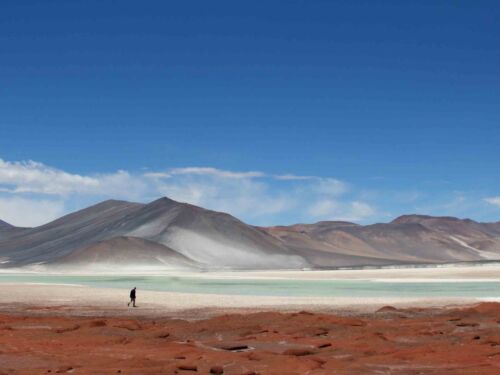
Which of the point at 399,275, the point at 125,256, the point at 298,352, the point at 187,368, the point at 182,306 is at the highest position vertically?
the point at 125,256

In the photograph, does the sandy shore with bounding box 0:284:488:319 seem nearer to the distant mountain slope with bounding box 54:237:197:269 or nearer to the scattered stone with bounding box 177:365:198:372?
the scattered stone with bounding box 177:365:198:372

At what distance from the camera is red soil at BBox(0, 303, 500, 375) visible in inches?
589

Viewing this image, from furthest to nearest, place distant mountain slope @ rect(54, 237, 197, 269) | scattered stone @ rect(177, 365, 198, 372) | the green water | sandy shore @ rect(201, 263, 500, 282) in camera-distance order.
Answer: distant mountain slope @ rect(54, 237, 197, 269)
sandy shore @ rect(201, 263, 500, 282)
the green water
scattered stone @ rect(177, 365, 198, 372)

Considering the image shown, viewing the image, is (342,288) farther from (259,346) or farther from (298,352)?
(298,352)

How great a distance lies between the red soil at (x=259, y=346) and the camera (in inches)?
589

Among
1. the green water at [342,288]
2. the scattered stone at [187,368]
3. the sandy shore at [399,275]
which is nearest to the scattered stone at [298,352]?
the scattered stone at [187,368]

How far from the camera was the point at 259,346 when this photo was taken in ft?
63.4

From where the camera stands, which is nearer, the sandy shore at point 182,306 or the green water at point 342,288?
the sandy shore at point 182,306

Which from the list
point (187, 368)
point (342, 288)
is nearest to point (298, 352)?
point (187, 368)

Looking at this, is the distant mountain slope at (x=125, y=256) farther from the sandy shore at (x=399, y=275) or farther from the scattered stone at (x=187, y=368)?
the scattered stone at (x=187, y=368)

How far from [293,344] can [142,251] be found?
496 feet

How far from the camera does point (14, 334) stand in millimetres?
20703

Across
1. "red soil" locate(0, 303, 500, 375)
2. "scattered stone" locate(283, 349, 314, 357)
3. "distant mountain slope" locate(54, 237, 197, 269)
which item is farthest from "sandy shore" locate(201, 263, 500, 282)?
"scattered stone" locate(283, 349, 314, 357)

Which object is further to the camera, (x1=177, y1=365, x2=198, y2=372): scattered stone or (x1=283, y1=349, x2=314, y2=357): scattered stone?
(x1=283, y1=349, x2=314, y2=357): scattered stone
